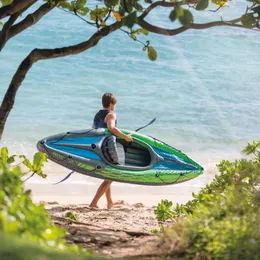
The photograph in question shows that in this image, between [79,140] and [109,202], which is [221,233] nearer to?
[109,202]

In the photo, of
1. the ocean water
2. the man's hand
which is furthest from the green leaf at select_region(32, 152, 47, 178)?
the ocean water

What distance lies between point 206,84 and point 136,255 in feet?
62.3

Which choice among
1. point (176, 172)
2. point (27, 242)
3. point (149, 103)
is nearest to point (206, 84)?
point (149, 103)

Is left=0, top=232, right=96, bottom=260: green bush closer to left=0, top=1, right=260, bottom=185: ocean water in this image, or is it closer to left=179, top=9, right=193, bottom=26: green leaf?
left=179, top=9, right=193, bottom=26: green leaf

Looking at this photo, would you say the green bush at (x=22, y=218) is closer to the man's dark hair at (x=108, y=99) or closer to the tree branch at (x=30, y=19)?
the tree branch at (x=30, y=19)

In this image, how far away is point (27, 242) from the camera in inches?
83.6

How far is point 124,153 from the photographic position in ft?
29.9

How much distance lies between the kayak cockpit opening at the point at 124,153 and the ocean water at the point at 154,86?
2818mm

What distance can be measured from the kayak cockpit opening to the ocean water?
2.82 metres

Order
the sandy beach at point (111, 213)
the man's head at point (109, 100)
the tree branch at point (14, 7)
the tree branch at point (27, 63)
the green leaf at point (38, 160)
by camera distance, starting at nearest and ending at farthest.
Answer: the sandy beach at point (111, 213) < the green leaf at point (38, 160) < the tree branch at point (14, 7) < the tree branch at point (27, 63) < the man's head at point (109, 100)

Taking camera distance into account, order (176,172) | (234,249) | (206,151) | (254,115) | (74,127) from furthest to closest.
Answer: (254,115) < (74,127) < (206,151) < (176,172) < (234,249)

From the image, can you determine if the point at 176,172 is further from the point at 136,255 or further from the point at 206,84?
the point at 206,84

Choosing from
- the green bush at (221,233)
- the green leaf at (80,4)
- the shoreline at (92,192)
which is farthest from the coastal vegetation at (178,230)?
the shoreline at (92,192)

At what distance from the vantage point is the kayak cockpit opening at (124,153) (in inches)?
344
